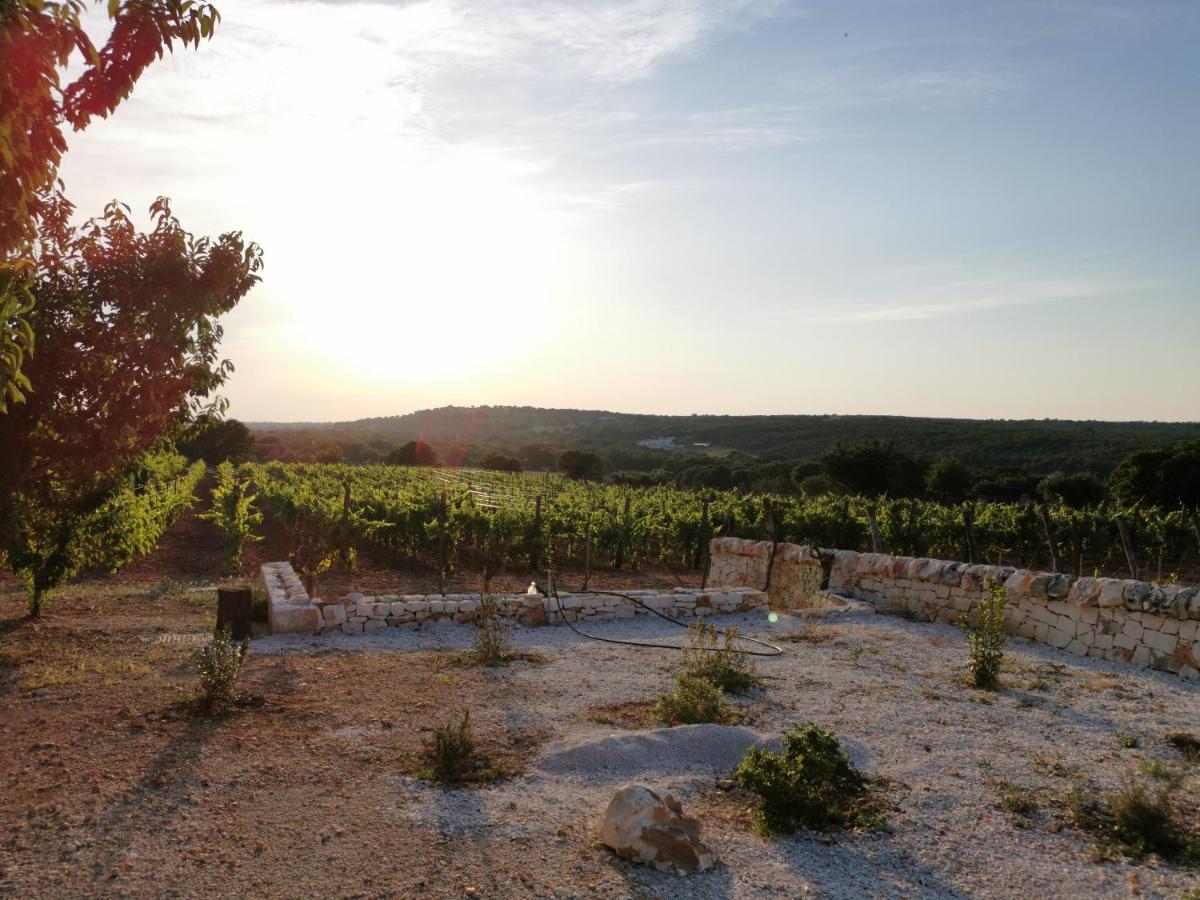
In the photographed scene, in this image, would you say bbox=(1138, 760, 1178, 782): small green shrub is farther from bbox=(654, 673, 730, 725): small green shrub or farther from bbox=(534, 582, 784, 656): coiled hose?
bbox=(534, 582, 784, 656): coiled hose

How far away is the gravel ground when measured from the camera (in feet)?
11.7

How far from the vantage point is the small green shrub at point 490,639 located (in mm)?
7418

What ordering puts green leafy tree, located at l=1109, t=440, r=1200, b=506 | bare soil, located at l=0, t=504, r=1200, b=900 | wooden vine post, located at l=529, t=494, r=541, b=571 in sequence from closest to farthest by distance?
1. bare soil, located at l=0, t=504, r=1200, b=900
2. wooden vine post, located at l=529, t=494, r=541, b=571
3. green leafy tree, located at l=1109, t=440, r=1200, b=506

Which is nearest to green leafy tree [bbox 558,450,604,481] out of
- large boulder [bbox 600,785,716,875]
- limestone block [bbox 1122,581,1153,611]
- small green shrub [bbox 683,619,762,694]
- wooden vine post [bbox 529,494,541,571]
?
wooden vine post [bbox 529,494,541,571]

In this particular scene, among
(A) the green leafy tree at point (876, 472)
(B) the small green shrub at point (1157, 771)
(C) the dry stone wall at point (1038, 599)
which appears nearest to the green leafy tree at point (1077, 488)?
(A) the green leafy tree at point (876, 472)

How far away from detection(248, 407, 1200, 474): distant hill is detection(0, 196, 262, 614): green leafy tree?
39.5m

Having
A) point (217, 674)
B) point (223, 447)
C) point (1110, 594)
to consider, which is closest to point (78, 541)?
point (217, 674)

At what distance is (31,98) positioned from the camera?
2.88m

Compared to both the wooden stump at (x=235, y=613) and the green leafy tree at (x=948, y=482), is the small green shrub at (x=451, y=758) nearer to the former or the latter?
the wooden stump at (x=235, y=613)

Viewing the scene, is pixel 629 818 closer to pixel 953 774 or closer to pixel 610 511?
pixel 953 774

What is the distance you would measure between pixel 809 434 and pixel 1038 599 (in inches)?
2803

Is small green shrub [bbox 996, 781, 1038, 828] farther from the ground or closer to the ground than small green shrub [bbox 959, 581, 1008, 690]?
closer to the ground

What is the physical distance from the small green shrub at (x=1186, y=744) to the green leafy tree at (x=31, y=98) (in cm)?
608

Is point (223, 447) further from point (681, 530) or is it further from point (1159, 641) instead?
point (1159, 641)
